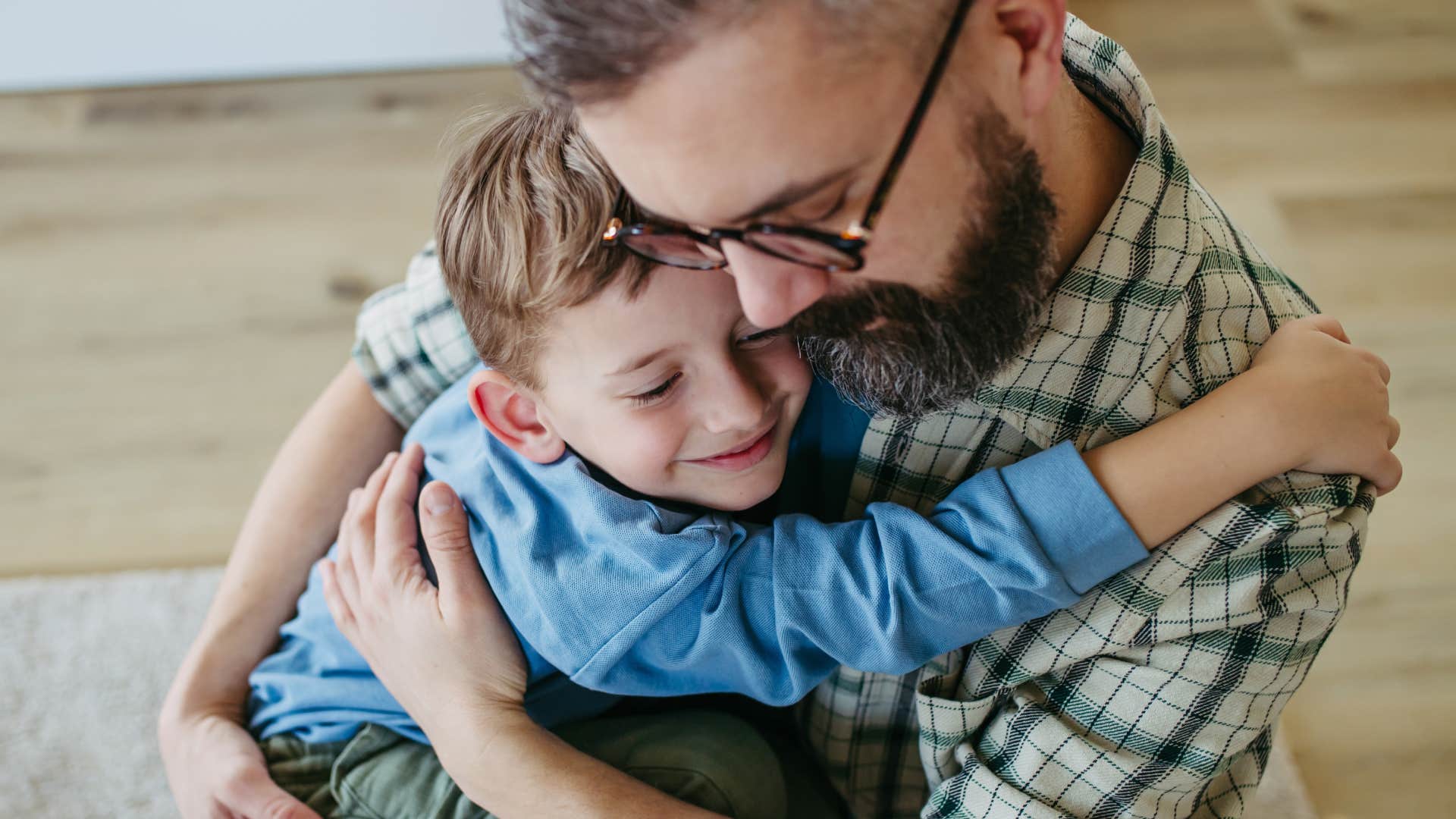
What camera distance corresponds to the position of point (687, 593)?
3.76ft

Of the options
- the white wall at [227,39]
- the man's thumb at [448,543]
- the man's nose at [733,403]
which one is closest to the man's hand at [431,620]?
the man's thumb at [448,543]

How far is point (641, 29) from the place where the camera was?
0.83 metres

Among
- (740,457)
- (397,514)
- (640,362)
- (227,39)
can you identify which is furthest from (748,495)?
(227,39)

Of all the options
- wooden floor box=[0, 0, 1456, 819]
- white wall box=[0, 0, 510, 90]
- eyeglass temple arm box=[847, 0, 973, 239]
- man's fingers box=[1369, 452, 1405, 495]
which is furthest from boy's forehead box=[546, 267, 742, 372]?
white wall box=[0, 0, 510, 90]

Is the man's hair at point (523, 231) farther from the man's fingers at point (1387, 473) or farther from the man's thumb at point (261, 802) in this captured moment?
the man's fingers at point (1387, 473)

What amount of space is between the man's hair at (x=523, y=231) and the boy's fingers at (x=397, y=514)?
0.70 feet

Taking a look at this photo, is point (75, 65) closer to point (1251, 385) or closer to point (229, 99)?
point (229, 99)

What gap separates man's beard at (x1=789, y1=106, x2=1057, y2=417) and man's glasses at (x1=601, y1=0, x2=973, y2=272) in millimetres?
62

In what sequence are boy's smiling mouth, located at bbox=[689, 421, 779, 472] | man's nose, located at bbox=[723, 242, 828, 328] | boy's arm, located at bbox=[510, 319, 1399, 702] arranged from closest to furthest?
man's nose, located at bbox=[723, 242, 828, 328] < boy's arm, located at bbox=[510, 319, 1399, 702] < boy's smiling mouth, located at bbox=[689, 421, 779, 472]

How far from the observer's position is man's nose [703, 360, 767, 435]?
1.11 meters

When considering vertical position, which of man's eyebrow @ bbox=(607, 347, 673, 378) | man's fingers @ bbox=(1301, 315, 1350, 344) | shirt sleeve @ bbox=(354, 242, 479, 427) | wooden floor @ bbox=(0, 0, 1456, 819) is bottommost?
wooden floor @ bbox=(0, 0, 1456, 819)

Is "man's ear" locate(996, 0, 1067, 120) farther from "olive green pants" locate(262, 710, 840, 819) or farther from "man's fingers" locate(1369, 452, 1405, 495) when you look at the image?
"olive green pants" locate(262, 710, 840, 819)

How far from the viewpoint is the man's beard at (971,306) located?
967 mm

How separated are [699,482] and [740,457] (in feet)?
0.15
